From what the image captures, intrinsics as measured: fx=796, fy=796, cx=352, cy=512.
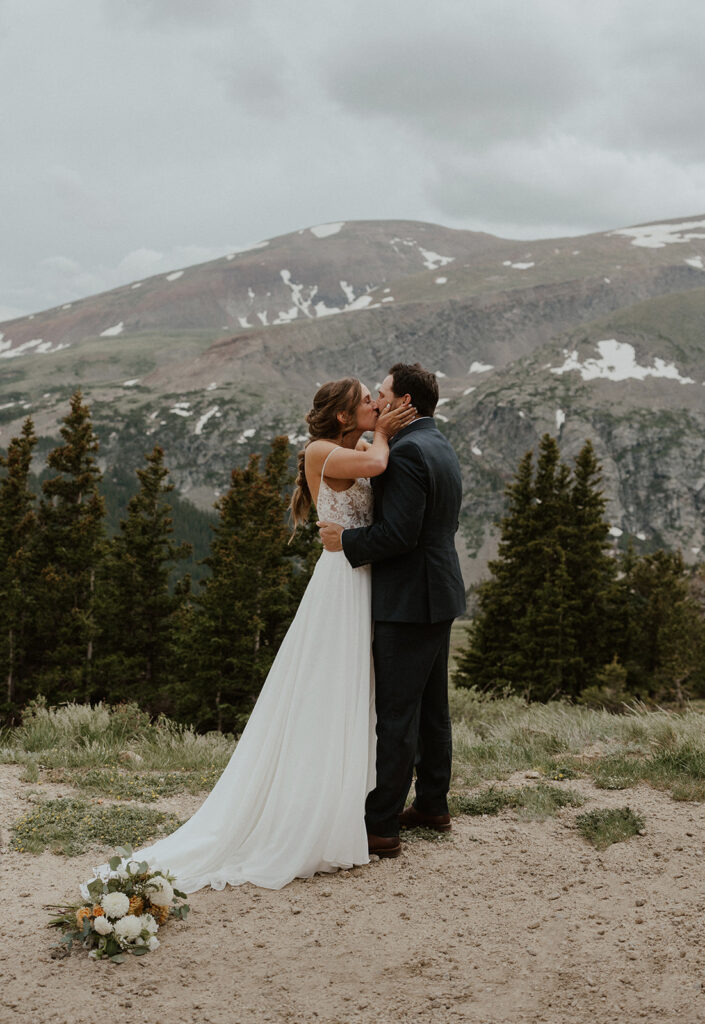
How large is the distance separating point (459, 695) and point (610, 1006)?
42.3 ft

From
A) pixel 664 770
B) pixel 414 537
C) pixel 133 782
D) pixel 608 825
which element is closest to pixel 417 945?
pixel 608 825

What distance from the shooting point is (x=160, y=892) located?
14.1ft

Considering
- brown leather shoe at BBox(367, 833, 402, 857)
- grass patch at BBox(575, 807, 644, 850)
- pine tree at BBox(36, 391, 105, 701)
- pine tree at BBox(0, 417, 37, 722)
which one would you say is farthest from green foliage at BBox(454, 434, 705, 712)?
brown leather shoe at BBox(367, 833, 402, 857)

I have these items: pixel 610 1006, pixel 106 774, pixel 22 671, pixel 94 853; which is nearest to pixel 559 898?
pixel 610 1006

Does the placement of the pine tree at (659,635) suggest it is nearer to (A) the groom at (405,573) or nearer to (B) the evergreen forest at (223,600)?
(B) the evergreen forest at (223,600)

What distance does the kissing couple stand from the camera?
198 inches

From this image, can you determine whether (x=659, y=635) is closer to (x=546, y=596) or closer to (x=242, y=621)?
(x=546, y=596)

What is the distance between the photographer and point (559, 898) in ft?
15.2

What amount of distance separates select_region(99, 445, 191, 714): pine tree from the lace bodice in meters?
35.0

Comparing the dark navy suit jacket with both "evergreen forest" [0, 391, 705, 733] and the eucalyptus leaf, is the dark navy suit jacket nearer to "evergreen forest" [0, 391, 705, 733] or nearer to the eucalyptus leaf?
the eucalyptus leaf

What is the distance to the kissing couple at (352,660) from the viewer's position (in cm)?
Answer: 504

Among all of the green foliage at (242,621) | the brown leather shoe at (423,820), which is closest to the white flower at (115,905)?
the brown leather shoe at (423,820)

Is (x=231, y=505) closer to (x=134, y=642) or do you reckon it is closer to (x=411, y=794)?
(x=134, y=642)

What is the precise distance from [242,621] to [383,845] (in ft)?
96.4
